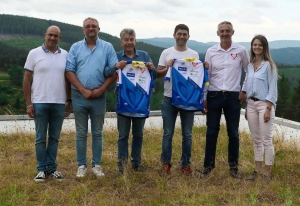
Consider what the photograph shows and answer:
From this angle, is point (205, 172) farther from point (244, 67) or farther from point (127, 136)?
point (244, 67)

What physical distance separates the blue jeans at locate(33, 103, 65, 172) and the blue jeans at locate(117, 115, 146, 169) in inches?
31.3

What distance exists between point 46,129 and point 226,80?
2448mm

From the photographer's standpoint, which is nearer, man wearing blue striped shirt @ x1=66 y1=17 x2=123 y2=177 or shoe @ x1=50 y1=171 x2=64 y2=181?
man wearing blue striped shirt @ x1=66 y1=17 x2=123 y2=177

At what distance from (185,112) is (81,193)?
1706 millimetres

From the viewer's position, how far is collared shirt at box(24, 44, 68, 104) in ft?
15.2

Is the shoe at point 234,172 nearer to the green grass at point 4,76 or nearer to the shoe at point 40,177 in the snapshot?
the shoe at point 40,177

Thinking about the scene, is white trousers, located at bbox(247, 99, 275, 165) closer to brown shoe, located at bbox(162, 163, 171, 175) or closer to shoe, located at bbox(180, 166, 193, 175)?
shoe, located at bbox(180, 166, 193, 175)

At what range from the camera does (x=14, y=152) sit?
6996mm

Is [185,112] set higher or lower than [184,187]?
higher

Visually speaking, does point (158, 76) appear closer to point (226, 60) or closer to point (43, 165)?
point (226, 60)

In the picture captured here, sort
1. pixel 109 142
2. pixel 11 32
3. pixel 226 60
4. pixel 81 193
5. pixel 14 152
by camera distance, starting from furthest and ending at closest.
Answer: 1. pixel 11 32
2. pixel 109 142
3. pixel 14 152
4. pixel 226 60
5. pixel 81 193

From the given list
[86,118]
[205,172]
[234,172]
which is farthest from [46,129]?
[234,172]

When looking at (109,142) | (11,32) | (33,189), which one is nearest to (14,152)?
(109,142)

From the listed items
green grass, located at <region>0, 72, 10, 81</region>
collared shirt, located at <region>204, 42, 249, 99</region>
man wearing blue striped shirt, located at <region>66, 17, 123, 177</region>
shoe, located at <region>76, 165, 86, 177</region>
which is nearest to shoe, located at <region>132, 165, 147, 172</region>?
shoe, located at <region>76, 165, 86, 177</region>
